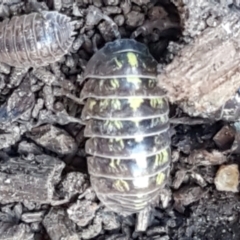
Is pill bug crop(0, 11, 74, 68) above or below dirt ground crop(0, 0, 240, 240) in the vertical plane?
above

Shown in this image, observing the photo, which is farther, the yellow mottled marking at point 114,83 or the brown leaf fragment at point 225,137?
the brown leaf fragment at point 225,137

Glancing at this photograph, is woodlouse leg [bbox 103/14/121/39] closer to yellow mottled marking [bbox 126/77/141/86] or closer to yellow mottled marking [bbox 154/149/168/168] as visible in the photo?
yellow mottled marking [bbox 126/77/141/86]

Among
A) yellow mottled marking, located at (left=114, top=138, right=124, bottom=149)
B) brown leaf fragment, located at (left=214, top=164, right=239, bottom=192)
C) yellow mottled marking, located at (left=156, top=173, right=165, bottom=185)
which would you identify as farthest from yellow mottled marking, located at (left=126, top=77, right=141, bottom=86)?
brown leaf fragment, located at (left=214, top=164, right=239, bottom=192)

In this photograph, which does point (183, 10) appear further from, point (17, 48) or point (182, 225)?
point (182, 225)

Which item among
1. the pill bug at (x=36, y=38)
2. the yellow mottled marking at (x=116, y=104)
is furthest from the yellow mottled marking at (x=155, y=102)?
the pill bug at (x=36, y=38)

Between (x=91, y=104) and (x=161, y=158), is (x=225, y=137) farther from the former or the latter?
(x=91, y=104)

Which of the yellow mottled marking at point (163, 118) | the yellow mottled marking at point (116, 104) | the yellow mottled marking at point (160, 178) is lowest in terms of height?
the yellow mottled marking at point (160, 178)

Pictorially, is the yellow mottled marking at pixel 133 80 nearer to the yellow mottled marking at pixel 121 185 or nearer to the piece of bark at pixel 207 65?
the piece of bark at pixel 207 65

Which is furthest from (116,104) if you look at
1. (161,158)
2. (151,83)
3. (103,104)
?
(161,158)
